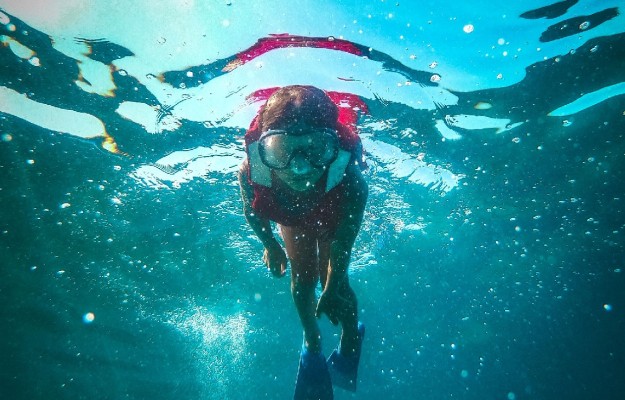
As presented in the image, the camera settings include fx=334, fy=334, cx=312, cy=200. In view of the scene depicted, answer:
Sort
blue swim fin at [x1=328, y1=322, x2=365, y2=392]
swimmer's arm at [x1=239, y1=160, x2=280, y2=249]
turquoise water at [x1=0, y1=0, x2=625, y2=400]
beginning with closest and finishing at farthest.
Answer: swimmer's arm at [x1=239, y1=160, x2=280, y2=249] → blue swim fin at [x1=328, y1=322, x2=365, y2=392] → turquoise water at [x1=0, y1=0, x2=625, y2=400]

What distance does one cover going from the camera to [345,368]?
6141 mm

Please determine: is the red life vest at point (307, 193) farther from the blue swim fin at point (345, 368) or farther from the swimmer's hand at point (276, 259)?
the blue swim fin at point (345, 368)

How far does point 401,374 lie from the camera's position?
54219mm

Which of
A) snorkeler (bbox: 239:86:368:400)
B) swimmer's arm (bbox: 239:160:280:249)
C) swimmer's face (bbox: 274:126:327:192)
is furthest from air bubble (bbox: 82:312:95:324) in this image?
Answer: swimmer's face (bbox: 274:126:327:192)

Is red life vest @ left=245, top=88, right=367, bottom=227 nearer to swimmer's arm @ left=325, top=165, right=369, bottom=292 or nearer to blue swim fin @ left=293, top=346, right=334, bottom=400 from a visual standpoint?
swimmer's arm @ left=325, top=165, right=369, bottom=292

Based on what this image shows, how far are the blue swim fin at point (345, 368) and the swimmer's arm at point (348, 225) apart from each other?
199 centimetres

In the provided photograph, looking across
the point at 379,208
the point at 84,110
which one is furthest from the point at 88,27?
the point at 379,208

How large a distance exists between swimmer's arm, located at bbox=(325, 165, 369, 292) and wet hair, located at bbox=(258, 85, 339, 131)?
2.62ft

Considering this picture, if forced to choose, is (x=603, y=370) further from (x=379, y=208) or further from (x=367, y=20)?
(x=367, y=20)

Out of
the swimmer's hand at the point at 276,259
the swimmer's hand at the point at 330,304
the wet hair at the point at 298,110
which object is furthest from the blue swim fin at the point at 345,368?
the wet hair at the point at 298,110

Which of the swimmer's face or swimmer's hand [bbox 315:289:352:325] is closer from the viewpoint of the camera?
the swimmer's face

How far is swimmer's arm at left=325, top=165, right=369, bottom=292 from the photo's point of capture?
4.47 m

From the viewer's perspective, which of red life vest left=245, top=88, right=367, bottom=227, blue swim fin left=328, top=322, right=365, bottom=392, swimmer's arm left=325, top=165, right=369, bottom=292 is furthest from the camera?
blue swim fin left=328, top=322, right=365, bottom=392

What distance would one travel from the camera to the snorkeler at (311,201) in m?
4.02
